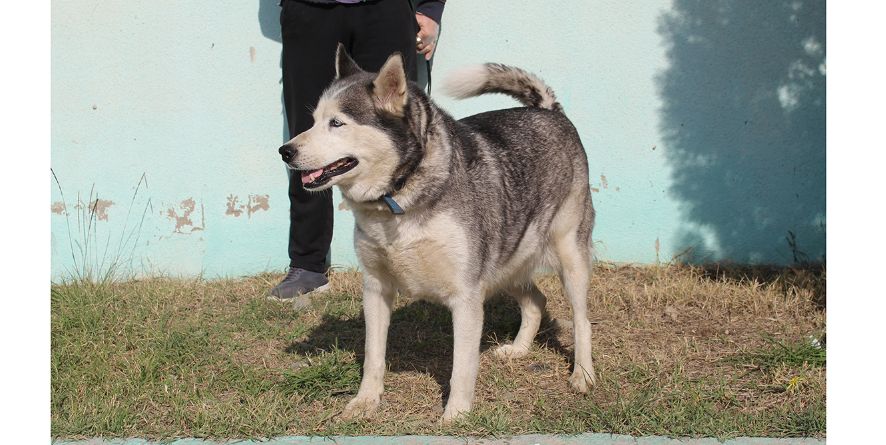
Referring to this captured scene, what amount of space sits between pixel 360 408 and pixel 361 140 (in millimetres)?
1214

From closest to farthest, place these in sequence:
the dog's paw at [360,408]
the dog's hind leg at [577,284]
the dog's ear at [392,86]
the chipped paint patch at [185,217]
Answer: the dog's ear at [392,86] < the dog's paw at [360,408] < the dog's hind leg at [577,284] < the chipped paint patch at [185,217]

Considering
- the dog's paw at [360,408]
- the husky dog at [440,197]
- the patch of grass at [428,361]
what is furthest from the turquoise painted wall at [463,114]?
the dog's paw at [360,408]

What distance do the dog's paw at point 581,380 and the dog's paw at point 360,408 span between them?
97cm

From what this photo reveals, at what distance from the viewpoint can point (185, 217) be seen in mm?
6418

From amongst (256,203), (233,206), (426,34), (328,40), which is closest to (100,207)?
(233,206)

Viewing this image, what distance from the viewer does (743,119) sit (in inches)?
254

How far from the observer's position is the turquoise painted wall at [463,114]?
20.6 feet

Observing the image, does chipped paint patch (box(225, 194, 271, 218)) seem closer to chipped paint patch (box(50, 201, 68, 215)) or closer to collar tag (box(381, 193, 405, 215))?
chipped paint patch (box(50, 201, 68, 215))

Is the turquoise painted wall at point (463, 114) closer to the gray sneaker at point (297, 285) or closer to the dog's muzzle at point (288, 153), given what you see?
the gray sneaker at point (297, 285)

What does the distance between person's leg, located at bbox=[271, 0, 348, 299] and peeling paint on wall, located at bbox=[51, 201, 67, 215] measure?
1487 mm

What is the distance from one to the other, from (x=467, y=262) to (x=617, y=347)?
4.87ft

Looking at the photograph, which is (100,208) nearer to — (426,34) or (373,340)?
(426,34)

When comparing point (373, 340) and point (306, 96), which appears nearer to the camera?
point (373, 340)

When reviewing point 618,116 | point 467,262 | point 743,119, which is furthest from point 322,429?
point 743,119
